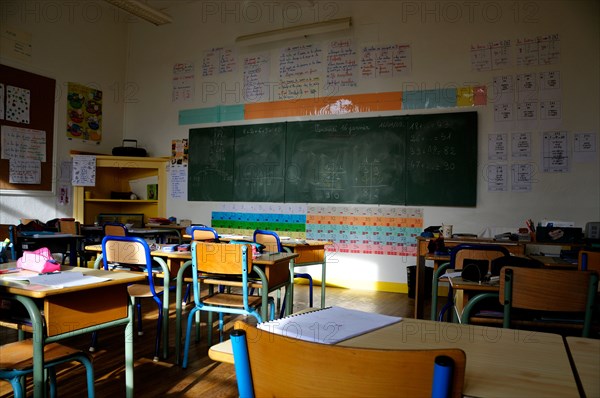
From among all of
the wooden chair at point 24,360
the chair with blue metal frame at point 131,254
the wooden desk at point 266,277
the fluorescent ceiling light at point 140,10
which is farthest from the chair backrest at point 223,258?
the fluorescent ceiling light at point 140,10

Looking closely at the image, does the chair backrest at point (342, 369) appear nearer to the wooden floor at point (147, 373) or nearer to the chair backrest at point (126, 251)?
the wooden floor at point (147, 373)

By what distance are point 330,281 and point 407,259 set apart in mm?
1091

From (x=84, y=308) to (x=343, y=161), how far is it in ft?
15.0

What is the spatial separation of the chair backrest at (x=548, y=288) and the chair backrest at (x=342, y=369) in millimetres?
1491

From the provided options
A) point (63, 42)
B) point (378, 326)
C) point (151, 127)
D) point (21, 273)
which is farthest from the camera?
point (151, 127)

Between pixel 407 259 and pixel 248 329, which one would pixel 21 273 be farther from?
pixel 407 259

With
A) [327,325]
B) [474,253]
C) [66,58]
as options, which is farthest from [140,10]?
[327,325]

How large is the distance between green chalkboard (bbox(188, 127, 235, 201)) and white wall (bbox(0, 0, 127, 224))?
161cm

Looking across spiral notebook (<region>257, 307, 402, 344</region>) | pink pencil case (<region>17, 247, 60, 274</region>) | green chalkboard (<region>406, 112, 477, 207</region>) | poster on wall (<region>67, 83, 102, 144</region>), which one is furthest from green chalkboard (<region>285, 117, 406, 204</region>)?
spiral notebook (<region>257, 307, 402, 344</region>)

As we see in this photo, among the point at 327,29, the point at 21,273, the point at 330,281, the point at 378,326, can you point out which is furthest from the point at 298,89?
the point at 378,326

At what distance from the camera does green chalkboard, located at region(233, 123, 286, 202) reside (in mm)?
6445

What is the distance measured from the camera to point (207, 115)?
23.1ft

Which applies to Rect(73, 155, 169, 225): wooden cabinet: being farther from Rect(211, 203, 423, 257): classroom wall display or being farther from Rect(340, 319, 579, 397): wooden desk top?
Rect(340, 319, 579, 397): wooden desk top

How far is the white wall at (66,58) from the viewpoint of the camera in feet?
19.8
